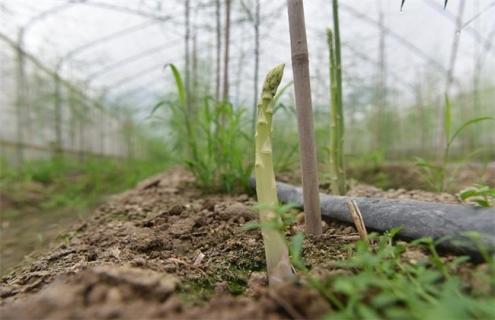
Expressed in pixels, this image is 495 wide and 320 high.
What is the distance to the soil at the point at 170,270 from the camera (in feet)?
1.63

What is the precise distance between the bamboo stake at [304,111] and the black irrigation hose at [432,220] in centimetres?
16

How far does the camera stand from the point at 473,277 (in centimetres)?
60

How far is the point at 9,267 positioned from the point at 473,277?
1.82 metres

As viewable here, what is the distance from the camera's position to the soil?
0.50 m

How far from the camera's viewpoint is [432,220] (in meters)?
0.77

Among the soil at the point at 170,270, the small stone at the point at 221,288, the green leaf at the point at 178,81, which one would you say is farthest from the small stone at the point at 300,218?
the green leaf at the point at 178,81

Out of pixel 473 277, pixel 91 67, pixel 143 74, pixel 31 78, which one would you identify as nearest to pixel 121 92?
pixel 143 74

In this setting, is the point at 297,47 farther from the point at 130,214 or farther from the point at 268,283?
the point at 130,214

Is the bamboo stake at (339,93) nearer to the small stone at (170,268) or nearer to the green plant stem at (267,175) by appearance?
the green plant stem at (267,175)

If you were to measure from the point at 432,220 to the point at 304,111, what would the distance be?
1.45 feet

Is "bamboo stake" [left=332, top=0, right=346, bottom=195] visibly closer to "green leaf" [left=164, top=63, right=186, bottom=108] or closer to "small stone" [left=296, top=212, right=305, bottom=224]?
"small stone" [left=296, top=212, right=305, bottom=224]

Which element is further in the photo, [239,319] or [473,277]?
[473,277]

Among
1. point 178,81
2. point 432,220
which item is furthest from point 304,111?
point 178,81

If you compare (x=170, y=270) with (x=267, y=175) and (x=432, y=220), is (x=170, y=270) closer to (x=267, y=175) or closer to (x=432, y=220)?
(x=267, y=175)
